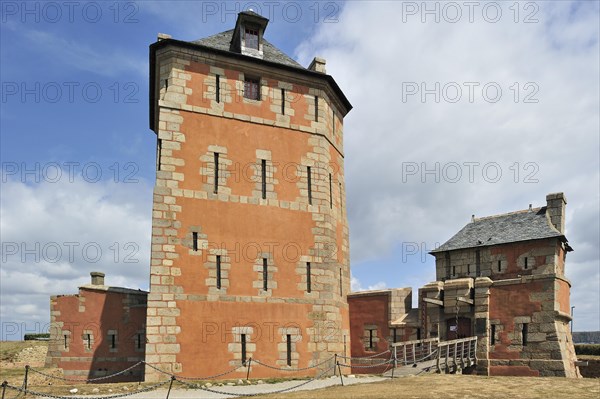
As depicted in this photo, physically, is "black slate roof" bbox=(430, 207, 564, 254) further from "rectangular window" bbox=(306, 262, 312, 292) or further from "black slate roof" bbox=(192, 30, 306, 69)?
"black slate roof" bbox=(192, 30, 306, 69)

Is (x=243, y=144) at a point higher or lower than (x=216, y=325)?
higher

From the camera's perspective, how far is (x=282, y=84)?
21.1 m

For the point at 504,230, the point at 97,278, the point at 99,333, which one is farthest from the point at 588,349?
the point at 97,278

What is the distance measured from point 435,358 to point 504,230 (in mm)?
9563

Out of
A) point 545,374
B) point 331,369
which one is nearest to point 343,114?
point 331,369

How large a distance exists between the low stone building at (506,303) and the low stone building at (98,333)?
9493mm

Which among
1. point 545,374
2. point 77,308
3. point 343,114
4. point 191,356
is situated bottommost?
point 545,374

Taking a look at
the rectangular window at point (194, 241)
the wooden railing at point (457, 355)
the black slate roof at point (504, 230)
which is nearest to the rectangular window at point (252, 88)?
the rectangular window at point (194, 241)

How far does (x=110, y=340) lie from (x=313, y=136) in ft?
38.8

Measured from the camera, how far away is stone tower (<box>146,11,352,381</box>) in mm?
17734

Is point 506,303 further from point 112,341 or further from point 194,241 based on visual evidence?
point 112,341

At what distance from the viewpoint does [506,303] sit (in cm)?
2189

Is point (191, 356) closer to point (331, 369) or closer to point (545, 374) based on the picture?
point (331, 369)

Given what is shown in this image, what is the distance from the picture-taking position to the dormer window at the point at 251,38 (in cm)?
2127
